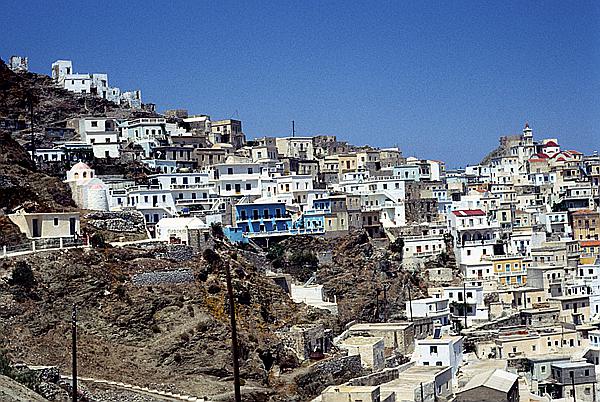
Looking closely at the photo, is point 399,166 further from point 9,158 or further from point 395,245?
point 9,158

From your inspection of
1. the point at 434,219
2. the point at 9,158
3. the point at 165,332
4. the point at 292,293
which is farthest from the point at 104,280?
the point at 434,219

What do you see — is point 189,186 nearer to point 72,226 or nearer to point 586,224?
point 72,226

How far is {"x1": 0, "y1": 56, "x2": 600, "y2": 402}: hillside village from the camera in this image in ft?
60.5

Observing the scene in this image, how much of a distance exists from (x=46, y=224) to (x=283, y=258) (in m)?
7.93

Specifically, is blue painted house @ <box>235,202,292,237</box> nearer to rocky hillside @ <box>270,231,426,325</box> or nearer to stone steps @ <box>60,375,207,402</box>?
rocky hillside @ <box>270,231,426,325</box>

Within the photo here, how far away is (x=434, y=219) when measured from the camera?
3338cm

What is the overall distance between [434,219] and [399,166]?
11.6 ft

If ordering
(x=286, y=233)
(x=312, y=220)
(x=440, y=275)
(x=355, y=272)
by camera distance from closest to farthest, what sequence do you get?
(x=286, y=233), (x=355, y=272), (x=312, y=220), (x=440, y=275)

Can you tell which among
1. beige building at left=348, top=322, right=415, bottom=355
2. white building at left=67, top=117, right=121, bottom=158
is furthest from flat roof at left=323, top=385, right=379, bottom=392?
white building at left=67, top=117, right=121, bottom=158

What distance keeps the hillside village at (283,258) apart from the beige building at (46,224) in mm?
41

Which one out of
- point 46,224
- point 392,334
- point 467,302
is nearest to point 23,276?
point 46,224

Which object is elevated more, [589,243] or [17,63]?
[17,63]

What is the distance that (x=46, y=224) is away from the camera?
802 inches

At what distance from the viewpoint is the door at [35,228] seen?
20.2 m
